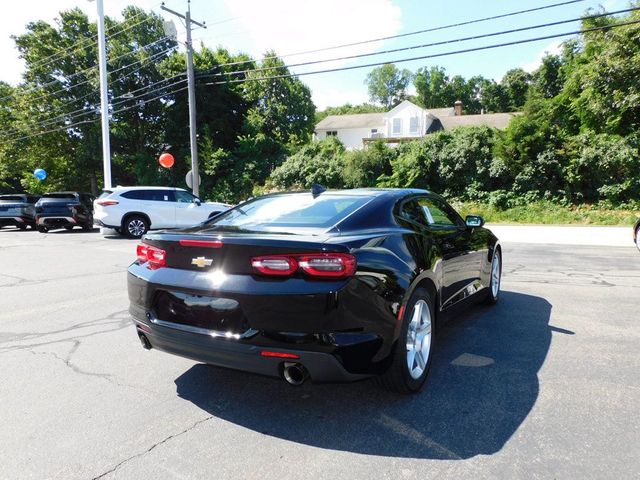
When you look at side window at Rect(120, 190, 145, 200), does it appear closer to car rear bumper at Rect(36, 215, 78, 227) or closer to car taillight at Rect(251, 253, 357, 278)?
car rear bumper at Rect(36, 215, 78, 227)

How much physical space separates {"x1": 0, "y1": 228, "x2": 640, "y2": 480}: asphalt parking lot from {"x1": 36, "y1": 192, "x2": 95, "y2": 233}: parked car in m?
13.5

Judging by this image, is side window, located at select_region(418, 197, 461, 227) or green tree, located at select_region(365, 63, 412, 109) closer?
side window, located at select_region(418, 197, 461, 227)

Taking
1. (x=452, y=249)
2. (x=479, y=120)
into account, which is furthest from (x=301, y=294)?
(x=479, y=120)

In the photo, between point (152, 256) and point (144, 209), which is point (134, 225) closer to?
point (144, 209)

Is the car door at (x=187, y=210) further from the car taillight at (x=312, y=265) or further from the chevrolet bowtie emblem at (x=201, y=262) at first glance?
the car taillight at (x=312, y=265)

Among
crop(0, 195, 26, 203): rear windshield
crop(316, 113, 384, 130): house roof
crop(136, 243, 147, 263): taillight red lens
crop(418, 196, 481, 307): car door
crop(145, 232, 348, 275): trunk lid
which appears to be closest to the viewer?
crop(145, 232, 348, 275): trunk lid

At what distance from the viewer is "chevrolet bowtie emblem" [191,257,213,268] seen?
9.26ft

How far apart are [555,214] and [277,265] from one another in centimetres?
2045

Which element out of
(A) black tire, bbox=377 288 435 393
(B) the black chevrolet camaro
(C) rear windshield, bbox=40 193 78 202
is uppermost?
(C) rear windshield, bbox=40 193 78 202

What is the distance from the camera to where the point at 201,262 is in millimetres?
2854

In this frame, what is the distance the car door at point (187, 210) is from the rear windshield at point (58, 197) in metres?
5.35

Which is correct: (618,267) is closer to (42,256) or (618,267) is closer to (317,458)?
(317,458)

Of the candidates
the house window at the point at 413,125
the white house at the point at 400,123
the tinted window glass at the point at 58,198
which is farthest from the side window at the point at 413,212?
the house window at the point at 413,125

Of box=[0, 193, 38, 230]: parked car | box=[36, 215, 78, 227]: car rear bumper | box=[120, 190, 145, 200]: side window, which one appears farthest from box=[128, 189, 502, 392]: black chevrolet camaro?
box=[0, 193, 38, 230]: parked car
